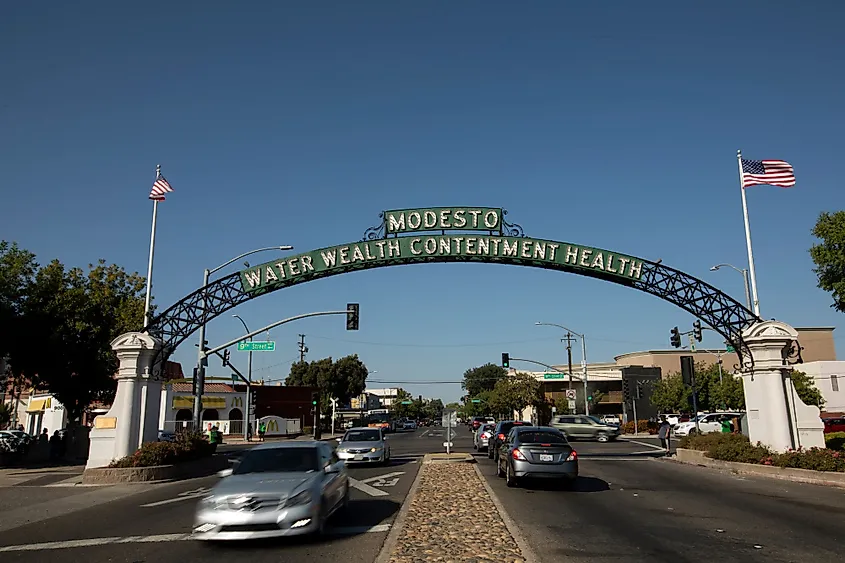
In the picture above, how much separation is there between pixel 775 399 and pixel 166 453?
19942 mm

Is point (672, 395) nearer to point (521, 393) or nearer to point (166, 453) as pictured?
point (521, 393)

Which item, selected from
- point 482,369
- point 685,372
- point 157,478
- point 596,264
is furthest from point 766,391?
point 482,369

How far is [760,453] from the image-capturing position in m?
20.5

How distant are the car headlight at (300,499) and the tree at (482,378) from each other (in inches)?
6064

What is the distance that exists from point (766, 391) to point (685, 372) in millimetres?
4909

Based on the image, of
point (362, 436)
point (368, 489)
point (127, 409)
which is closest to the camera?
point (368, 489)

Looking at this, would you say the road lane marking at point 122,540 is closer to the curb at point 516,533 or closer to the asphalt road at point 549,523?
the asphalt road at point 549,523

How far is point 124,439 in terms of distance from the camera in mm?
21250

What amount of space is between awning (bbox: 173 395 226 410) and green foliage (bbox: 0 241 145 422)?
84.2ft

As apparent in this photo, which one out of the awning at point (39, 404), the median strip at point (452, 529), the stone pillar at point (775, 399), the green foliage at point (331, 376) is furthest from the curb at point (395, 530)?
the green foliage at point (331, 376)

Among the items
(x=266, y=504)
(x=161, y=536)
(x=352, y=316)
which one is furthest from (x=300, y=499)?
(x=352, y=316)

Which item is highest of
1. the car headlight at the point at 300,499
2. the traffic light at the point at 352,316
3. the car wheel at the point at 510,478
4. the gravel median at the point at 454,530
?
the traffic light at the point at 352,316

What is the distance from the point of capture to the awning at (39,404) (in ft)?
175

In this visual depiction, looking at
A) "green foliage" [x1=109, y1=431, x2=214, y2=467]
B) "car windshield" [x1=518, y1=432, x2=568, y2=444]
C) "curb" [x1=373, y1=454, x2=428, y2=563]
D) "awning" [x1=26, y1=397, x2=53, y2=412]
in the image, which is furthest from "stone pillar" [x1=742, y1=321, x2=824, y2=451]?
"awning" [x1=26, y1=397, x2=53, y2=412]
